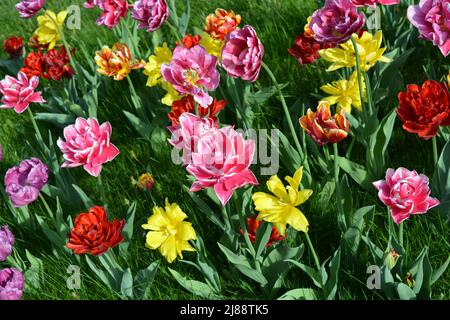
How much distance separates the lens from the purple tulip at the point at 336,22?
1.47 metres

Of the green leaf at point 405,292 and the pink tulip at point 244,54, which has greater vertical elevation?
the pink tulip at point 244,54

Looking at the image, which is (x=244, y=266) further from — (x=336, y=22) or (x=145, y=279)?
(x=336, y=22)

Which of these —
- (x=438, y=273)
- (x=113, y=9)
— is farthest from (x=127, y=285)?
(x=113, y=9)

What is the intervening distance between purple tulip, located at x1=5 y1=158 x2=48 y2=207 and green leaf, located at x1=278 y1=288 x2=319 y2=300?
2.60 ft

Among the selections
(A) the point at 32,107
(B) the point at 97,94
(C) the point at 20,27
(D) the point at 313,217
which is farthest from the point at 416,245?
(C) the point at 20,27

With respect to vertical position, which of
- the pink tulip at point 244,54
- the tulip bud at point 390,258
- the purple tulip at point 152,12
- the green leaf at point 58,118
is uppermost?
the pink tulip at point 244,54

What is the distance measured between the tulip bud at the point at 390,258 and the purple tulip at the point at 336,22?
0.55 m

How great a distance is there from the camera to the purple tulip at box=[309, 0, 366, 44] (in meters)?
1.47

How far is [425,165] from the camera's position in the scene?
194cm

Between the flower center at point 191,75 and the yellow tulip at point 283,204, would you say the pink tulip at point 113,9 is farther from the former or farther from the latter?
the yellow tulip at point 283,204

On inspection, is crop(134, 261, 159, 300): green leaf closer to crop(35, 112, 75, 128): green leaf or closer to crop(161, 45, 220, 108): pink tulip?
crop(161, 45, 220, 108): pink tulip

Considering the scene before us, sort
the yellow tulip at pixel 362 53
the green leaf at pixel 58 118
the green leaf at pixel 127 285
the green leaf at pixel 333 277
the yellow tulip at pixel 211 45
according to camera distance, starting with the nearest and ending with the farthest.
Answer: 1. the green leaf at pixel 333 277
2. the green leaf at pixel 127 285
3. the yellow tulip at pixel 362 53
4. the yellow tulip at pixel 211 45
5. the green leaf at pixel 58 118

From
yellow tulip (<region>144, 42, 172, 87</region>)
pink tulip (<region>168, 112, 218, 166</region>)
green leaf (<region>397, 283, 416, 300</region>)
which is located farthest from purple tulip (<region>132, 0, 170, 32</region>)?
green leaf (<region>397, 283, 416, 300</region>)

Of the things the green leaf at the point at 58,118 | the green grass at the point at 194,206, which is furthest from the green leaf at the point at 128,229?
the green leaf at the point at 58,118
